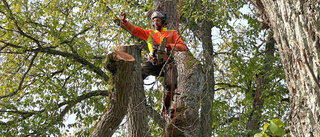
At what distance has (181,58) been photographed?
720cm

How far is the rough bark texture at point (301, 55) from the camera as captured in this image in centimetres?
189

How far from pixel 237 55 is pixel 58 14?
17.2ft

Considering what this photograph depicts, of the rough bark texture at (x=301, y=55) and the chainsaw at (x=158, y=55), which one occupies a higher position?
the chainsaw at (x=158, y=55)

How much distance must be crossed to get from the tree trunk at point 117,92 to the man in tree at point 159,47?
750 mm

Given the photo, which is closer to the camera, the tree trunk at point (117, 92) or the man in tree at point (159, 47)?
the tree trunk at point (117, 92)

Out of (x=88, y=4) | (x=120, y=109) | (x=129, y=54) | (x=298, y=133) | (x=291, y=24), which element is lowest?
(x=298, y=133)

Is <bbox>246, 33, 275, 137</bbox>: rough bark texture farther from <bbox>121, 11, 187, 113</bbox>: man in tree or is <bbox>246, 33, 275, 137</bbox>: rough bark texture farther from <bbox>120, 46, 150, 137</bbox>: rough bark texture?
<bbox>120, 46, 150, 137</bbox>: rough bark texture

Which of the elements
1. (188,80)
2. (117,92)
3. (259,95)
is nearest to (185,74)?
(188,80)

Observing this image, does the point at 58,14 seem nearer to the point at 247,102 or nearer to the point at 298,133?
the point at 247,102

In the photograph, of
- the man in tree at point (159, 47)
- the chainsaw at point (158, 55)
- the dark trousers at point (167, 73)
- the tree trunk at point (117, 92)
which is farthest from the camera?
the dark trousers at point (167, 73)

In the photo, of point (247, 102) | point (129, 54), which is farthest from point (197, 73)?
point (247, 102)

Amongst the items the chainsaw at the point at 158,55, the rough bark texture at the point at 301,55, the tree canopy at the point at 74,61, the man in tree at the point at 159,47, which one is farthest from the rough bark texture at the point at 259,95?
the rough bark texture at the point at 301,55

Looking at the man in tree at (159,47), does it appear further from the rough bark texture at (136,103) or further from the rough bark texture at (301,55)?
the rough bark texture at (301,55)

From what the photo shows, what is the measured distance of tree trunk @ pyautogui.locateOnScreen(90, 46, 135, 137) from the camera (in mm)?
3934
